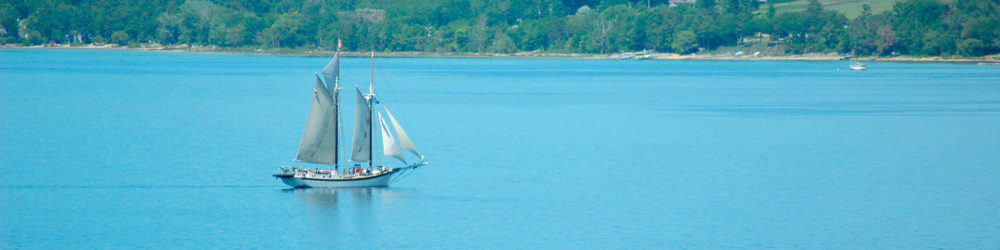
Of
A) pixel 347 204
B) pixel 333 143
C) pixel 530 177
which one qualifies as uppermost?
pixel 333 143

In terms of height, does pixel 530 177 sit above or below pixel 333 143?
below

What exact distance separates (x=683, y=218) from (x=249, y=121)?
5156cm

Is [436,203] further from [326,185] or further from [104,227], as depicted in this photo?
[104,227]

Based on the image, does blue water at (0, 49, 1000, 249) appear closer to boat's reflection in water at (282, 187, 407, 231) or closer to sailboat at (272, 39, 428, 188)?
boat's reflection in water at (282, 187, 407, 231)

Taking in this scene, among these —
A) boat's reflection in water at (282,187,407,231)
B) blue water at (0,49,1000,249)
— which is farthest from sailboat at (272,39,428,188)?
blue water at (0,49,1000,249)

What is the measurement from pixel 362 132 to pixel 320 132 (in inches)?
71.3

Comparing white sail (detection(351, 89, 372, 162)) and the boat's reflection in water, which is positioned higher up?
white sail (detection(351, 89, 372, 162))

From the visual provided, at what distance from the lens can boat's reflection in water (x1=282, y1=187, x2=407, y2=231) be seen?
48.2 meters

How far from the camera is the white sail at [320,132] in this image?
55156mm

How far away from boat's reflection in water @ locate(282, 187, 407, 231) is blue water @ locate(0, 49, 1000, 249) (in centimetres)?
15

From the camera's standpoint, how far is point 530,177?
202 feet

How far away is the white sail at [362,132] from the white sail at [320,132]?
95cm

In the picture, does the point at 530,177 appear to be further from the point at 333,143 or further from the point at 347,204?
the point at 347,204

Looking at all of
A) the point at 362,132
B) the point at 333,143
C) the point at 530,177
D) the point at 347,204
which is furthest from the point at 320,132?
the point at 530,177
